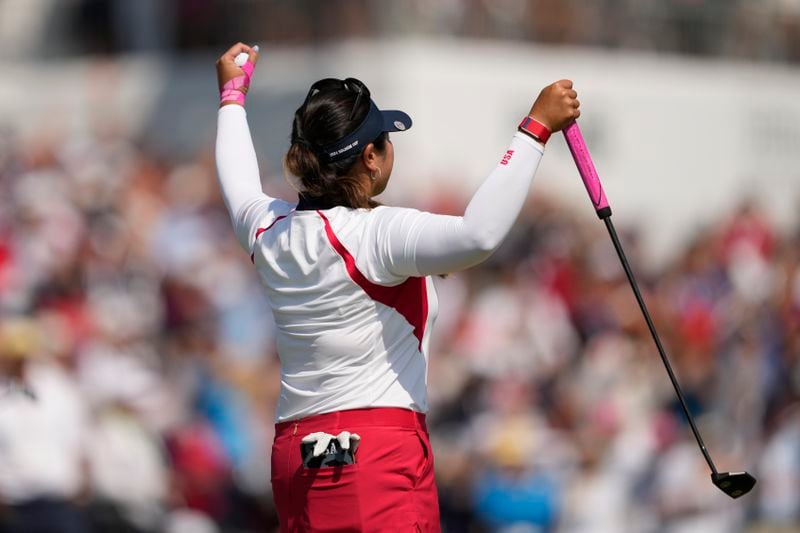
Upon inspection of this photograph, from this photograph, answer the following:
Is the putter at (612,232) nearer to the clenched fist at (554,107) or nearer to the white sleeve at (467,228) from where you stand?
the clenched fist at (554,107)

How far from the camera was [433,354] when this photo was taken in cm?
1143

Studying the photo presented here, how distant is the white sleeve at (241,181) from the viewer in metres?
4.52

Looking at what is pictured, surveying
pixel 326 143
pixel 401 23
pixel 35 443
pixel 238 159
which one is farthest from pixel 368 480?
pixel 401 23

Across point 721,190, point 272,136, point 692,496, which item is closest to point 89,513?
point 692,496

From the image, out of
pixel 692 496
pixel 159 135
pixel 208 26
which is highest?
pixel 208 26

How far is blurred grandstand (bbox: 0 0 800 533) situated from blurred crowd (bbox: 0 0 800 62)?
5 centimetres

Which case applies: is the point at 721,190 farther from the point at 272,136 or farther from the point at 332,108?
the point at 332,108

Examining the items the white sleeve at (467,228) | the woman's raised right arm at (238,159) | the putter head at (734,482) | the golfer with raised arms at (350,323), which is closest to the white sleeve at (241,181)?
the woman's raised right arm at (238,159)

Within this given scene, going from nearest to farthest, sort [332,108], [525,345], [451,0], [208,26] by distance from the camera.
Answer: [332,108]
[525,345]
[451,0]
[208,26]

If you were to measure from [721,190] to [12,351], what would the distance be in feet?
43.7

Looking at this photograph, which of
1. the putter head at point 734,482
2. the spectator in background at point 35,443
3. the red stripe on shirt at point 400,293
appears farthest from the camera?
the spectator in background at point 35,443

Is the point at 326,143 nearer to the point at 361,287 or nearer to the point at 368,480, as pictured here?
the point at 361,287

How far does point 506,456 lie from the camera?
959cm

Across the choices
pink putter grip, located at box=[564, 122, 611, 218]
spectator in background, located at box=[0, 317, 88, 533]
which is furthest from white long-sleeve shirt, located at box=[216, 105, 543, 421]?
spectator in background, located at box=[0, 317, 88, 533]
